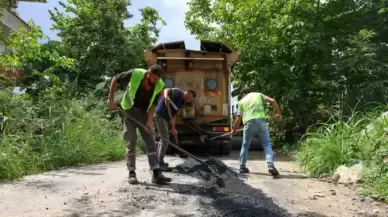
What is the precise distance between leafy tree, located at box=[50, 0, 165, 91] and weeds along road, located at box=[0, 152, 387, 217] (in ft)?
26.8

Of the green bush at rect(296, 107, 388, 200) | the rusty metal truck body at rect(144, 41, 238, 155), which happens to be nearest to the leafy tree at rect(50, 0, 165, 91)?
the rusty metal truck body at rect(144, 41, 238, 155)

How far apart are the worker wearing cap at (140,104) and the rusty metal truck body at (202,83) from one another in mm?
4402

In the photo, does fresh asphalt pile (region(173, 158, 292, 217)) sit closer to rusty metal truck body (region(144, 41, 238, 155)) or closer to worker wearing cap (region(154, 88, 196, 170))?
worker wearing cap (region(154, 88, 196, 170))

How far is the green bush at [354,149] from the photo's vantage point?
566 cm

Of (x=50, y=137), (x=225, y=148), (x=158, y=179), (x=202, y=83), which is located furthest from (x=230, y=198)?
(x=202, y=83)

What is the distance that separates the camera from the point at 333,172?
22.0 feet

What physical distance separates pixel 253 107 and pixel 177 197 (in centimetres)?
268

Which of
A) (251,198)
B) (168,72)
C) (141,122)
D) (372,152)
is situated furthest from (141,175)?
(168,72)

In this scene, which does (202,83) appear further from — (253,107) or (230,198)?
(230,198)

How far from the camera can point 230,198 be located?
16.2 ft

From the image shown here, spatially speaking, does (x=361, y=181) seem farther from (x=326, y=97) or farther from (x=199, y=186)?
(x=326, y=97)

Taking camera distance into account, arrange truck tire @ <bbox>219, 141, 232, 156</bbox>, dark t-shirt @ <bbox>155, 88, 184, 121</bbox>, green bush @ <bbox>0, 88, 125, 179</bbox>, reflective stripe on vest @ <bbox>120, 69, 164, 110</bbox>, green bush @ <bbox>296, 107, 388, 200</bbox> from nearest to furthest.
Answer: green bush @ <bbox>296, 107, 388, 200</bbox> < reflective stripe on vest @ <bbox>120, 69, 164, 110</bbox> < green bush @ <bbox>0, 88, 125, 179</bbox> < dark t-shirt @ <bbox>155, 88, 184, 121</bbox> < truck tire @ <bbox>219, 141, 232, 156</bbox>

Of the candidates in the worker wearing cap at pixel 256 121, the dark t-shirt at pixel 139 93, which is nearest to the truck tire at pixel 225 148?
the worker wearing cap at pixel 256 121

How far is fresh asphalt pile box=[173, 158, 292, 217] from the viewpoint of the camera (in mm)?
4344
